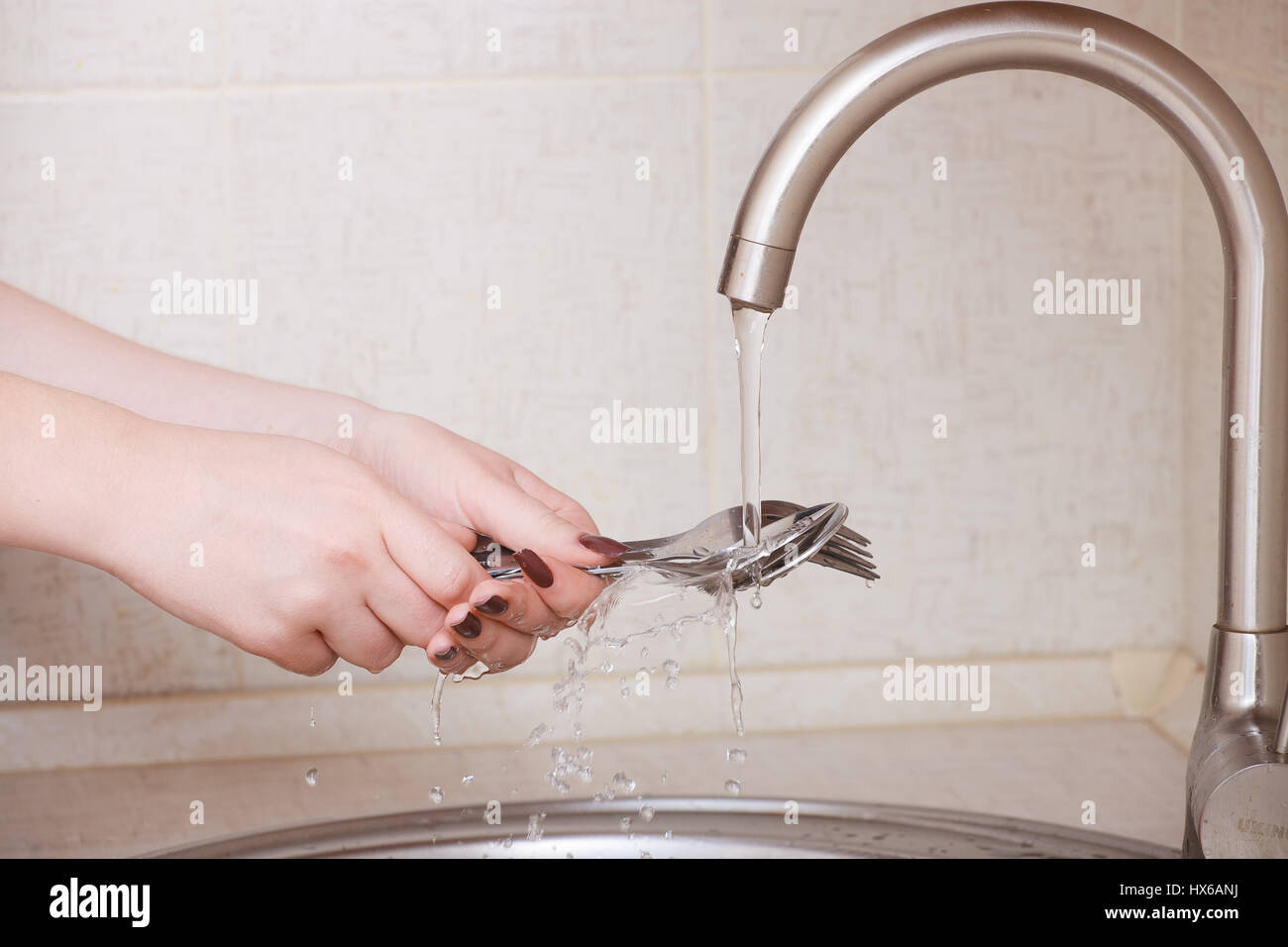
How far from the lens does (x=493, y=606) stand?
1.79 ft

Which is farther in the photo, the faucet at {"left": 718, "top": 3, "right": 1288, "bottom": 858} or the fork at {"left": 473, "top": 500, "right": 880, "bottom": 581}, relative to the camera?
the fork at {"left": 473, "top": 500, "right": 880, "bottom": 581}

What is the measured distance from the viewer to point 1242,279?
46cm

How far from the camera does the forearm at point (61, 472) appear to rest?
50 cm

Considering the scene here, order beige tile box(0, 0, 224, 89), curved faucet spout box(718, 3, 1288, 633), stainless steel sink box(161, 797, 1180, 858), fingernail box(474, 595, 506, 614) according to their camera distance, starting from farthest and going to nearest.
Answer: beige tile box(0, 0, 224, 89), stainless steel sink box(161, 797, 1180, 858), fingernail box(474, 595, 506, 614), curved faucet spout box(718, 3, 1288, 633)

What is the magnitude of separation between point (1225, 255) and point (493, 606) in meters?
0.33

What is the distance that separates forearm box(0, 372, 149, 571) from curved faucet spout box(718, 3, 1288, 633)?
27cm

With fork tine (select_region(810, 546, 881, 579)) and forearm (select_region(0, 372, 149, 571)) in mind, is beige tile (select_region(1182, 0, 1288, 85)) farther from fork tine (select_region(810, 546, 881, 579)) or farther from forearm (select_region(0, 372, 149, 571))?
forearm (select_region(0, 372, 149, 571))

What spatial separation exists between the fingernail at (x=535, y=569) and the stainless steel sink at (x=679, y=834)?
19 centimetres

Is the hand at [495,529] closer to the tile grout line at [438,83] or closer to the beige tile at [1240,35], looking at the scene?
the tile grout line at [438,83]

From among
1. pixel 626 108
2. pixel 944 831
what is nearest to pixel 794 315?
pixel 626 108

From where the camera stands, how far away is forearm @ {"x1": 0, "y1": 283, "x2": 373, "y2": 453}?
2.21ft

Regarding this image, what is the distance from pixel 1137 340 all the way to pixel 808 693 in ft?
1.08

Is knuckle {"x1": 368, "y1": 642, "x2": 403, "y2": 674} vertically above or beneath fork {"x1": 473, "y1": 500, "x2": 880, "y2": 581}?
beneath

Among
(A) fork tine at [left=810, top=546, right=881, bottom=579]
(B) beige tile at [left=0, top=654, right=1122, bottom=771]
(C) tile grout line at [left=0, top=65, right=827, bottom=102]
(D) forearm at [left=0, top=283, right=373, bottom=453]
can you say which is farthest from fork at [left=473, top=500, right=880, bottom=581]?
(C) tile grout line at [left=0, top=65, right=827, bottom=102]
